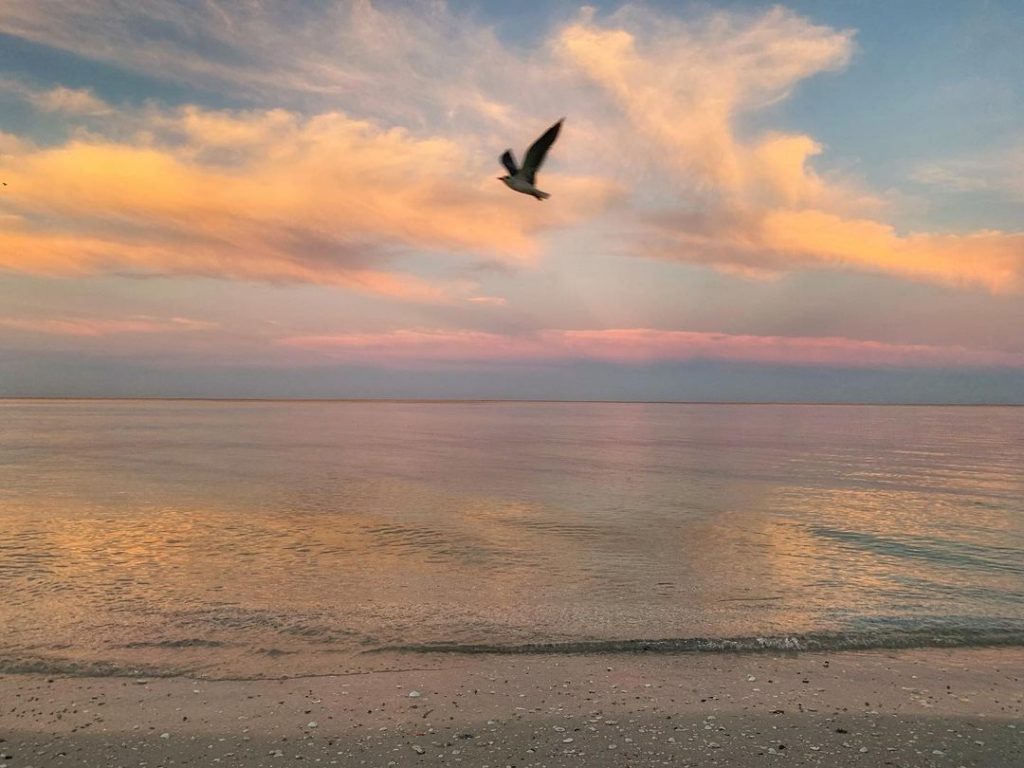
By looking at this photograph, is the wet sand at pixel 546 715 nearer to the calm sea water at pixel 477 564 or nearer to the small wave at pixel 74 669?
the small wave at pixel 74 669

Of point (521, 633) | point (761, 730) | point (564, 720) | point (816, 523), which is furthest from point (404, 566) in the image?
point (816, 523)

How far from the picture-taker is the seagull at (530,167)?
1333 centimetres

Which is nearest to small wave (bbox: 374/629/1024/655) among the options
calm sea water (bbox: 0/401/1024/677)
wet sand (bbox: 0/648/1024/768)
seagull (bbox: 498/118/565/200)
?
calm sea water (bbox: 0/401/1024/677)

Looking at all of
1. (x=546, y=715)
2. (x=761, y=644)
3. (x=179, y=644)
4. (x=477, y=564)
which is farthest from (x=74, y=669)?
(x=761, y=644)

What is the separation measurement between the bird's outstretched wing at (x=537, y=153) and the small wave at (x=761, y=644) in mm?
8453

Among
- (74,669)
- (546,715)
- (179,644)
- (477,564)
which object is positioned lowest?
(477,564)

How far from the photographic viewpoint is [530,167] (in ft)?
44.9

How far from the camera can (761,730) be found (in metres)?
7.96

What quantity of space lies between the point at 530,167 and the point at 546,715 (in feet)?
31.4

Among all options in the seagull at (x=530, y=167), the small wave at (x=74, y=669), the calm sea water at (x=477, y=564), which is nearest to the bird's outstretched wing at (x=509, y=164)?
the seagull at (x=530, y=167)

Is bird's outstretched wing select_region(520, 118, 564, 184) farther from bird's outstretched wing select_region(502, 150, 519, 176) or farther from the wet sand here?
the wet sand

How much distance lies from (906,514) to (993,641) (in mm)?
14506

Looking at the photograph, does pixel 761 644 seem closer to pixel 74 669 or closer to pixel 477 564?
pixel 477 564

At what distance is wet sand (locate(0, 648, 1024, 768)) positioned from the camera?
7.36 metres
